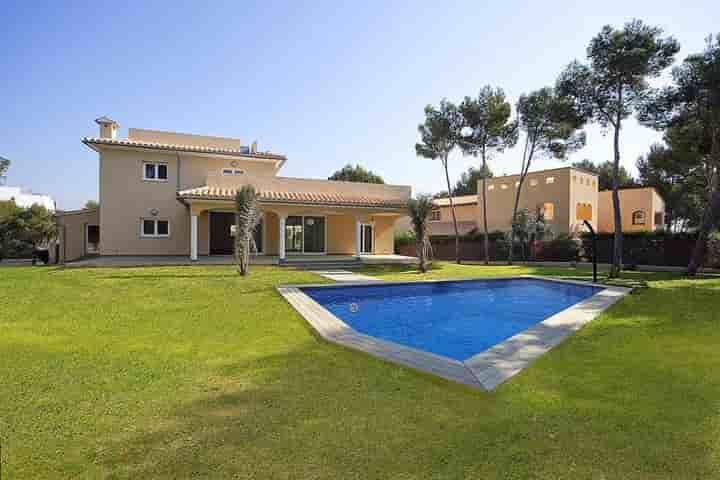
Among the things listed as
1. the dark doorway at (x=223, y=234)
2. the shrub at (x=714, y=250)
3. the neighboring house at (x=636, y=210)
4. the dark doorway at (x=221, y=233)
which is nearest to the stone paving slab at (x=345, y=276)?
the dark doorway at (x=223, y=234)

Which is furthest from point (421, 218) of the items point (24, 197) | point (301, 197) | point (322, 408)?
point (24, 197)

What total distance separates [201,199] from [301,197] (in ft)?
17.0

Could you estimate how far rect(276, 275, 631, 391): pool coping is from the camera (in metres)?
5.29

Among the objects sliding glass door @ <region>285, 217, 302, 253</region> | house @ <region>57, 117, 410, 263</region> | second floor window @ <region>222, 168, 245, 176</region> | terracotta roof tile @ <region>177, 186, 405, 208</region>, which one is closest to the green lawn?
terracotta roof tile @ <region>177, 186, 405, 208</region>

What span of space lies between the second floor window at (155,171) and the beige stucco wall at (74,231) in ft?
14.8

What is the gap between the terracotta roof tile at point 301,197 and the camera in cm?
1967

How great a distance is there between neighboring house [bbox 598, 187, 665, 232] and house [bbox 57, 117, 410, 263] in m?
21.5

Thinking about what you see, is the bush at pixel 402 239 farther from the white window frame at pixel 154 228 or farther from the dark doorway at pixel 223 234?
the white window frame at pixel 154 228

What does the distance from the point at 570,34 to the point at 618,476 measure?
15792 millimetres

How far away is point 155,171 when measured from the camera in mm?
22656

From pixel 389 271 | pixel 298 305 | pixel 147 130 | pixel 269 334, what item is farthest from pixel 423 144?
pixel 269 334

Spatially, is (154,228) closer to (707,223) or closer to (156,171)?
(156,171)

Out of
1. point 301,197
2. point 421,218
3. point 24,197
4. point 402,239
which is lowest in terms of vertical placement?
point 402,239

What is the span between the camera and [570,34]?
14.5m
